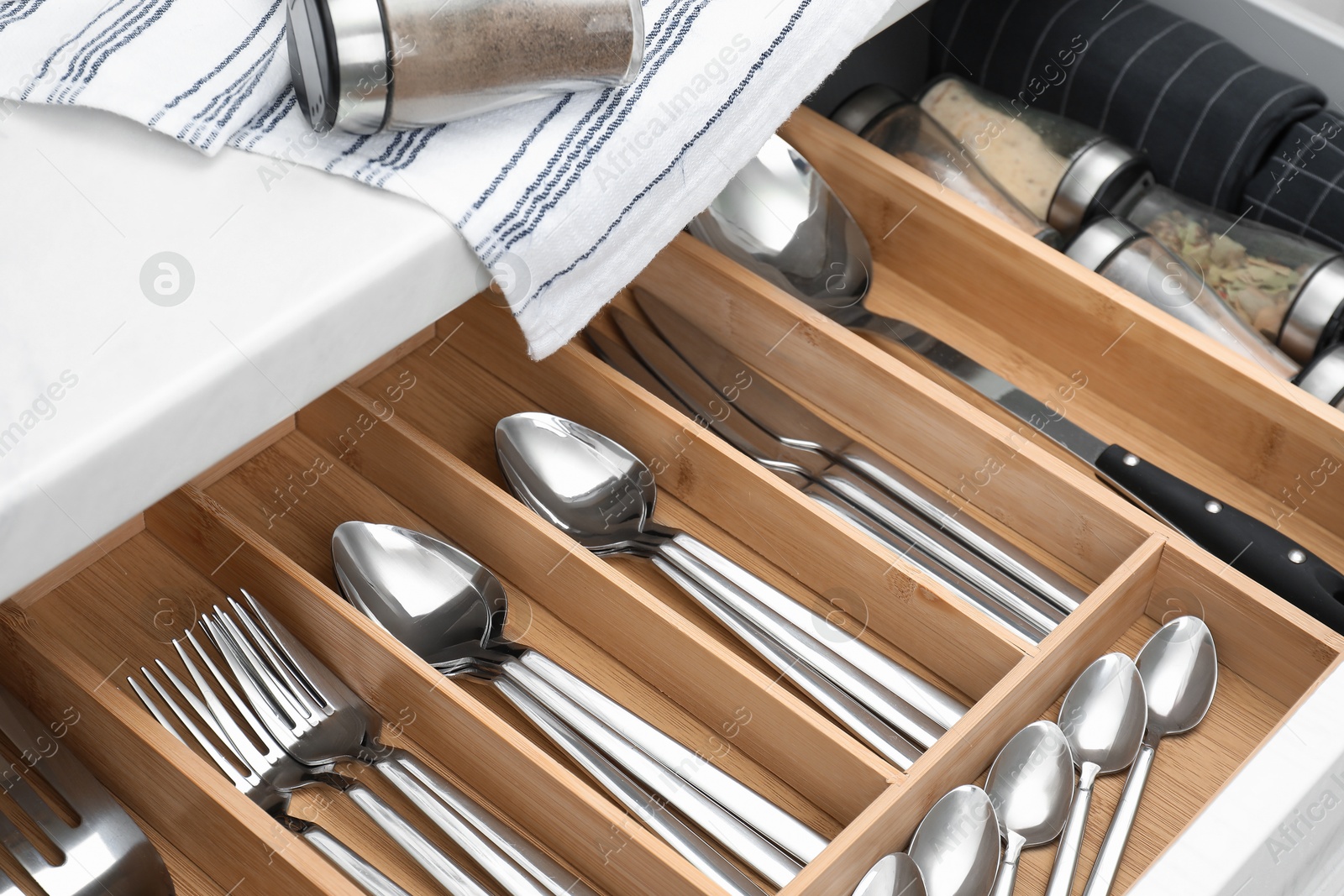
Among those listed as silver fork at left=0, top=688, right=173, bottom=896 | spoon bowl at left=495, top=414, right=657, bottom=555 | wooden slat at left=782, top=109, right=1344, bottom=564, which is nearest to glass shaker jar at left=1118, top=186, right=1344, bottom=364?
wooden slat at left=782, top=109, right=1344, bottom=564

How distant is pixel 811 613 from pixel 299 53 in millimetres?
414

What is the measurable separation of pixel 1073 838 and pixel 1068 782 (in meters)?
0.03

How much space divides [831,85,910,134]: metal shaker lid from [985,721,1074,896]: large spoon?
50 cm

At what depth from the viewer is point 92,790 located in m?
0.64

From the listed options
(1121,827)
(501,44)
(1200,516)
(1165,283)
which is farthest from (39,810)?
(1165,283)

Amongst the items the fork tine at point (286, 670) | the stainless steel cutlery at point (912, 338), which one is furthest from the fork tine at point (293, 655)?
the stainless steel cutlery at point (912, 338)

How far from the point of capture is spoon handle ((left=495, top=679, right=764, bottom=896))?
0.63 meters

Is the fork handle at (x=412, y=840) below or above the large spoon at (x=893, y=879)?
above

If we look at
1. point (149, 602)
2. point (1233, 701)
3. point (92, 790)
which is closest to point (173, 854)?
point (92, 790)

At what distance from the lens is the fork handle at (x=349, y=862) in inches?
24.6

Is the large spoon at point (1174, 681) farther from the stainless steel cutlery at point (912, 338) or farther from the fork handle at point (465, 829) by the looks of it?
the fork handle at point (465, 829)

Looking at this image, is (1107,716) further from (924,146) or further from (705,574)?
(924,146)

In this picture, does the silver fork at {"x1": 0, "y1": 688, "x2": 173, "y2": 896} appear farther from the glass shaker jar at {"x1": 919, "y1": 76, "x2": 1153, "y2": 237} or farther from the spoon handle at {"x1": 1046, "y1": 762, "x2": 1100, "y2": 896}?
the glass shaker jar at {"x1": 919, "y1": 76, "x2": 1153, "y2": 237}

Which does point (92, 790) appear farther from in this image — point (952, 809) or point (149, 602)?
point (952, 809)
